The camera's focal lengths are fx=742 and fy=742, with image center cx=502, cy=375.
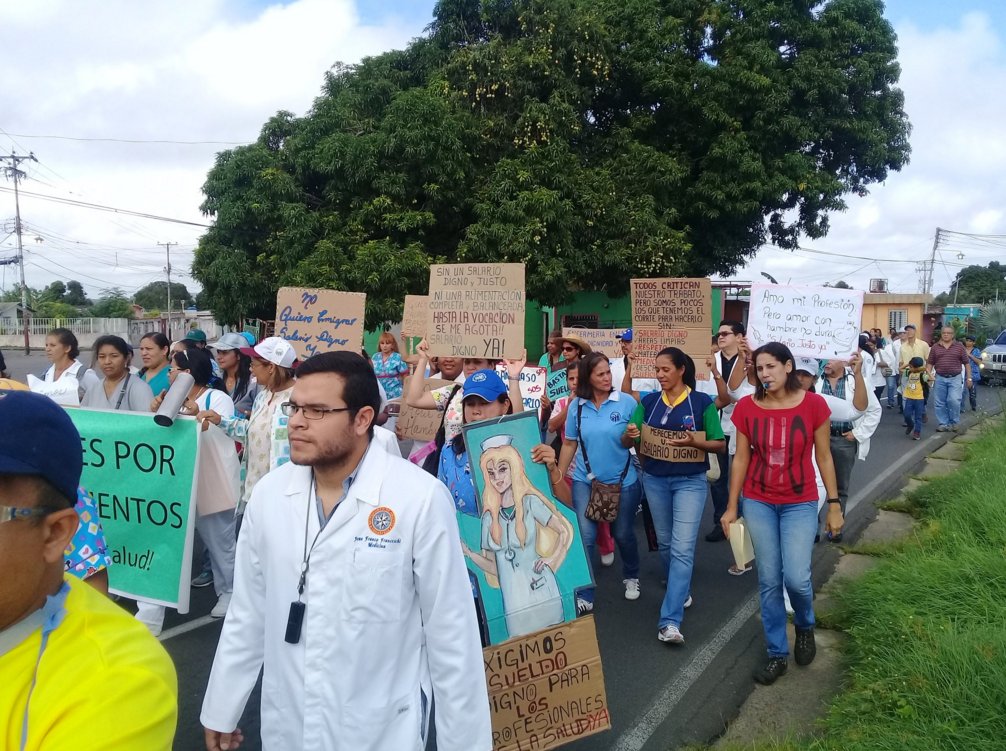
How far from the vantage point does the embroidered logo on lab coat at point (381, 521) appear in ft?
7.38

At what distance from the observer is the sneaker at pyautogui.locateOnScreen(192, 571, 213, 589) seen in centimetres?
585

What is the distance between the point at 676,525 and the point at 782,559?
0.70m

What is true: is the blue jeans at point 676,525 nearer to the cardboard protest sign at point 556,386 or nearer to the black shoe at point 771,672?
the black shoe at point 771,672

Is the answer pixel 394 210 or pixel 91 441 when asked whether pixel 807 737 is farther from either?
pixel 394 210

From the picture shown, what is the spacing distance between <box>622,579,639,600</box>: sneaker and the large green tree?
11651mm

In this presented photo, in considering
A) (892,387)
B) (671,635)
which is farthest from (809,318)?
(892,387)

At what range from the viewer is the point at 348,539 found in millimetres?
2250

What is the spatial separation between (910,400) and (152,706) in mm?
14162

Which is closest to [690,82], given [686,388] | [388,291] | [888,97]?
[888,97]

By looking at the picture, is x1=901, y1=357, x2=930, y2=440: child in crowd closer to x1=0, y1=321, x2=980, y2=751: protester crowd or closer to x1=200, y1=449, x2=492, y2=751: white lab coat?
x1=0, y1=321, x2=980, y2=751: protester crowd

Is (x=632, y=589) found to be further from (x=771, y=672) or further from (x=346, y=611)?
(x=346, y=611)

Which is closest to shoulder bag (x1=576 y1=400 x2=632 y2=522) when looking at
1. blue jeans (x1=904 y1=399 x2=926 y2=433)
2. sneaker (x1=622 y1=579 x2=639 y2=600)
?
sneaker (x1=622 y1=579 x2=639 y2=600)

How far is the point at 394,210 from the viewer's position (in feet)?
55.5

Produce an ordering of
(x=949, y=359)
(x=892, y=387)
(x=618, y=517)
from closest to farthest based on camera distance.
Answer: (x=618, y=517) < (x=949, y=359) < (x=892, y=387)
